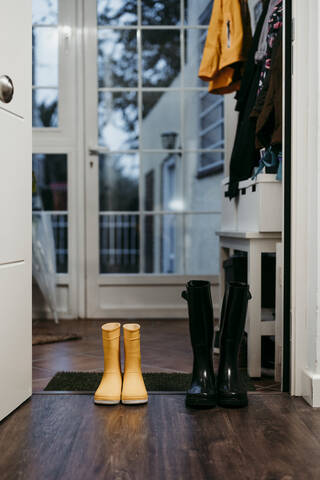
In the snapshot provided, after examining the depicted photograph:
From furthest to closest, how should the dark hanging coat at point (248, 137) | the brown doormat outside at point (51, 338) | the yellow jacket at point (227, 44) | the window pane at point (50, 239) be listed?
1. the window pane at point (50, 239)
2. the brown doormat outside at point (51, 338)
3. the yellow jacket at point (227, 44)
4. the dark hanging coat at point (248, 137)

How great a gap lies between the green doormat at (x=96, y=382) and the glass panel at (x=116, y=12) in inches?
98.1

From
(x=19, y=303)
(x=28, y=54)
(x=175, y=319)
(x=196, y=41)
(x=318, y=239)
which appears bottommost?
(x=175, y=319)

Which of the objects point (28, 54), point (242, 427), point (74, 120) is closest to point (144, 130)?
point (74, 120)

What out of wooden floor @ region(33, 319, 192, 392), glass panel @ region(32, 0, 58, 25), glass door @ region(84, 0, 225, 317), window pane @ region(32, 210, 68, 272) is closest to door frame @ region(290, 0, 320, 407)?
wooden floor @ region(33, 319, 192, 392)

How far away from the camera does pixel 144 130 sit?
12.5 ft

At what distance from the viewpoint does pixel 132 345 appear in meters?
1.88

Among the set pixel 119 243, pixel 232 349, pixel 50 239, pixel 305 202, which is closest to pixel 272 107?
pixel 305 202

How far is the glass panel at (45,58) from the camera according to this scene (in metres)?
3.76

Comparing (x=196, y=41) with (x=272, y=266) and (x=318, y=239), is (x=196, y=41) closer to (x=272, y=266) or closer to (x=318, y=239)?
(x=272, y=266)

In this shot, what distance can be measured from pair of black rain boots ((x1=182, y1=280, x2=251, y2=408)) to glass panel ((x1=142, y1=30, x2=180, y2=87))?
224cm

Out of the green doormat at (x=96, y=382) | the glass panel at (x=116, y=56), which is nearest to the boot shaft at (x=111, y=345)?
the green doormat at (x=96, y=382)

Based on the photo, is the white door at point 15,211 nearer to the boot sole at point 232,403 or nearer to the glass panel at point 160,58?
the boot sole at point 232,403

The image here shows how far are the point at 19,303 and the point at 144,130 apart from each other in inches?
88.6

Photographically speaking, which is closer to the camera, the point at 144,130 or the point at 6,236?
the point at 6,236
